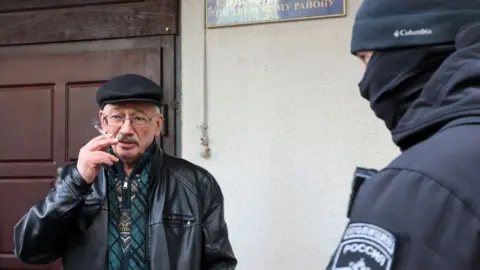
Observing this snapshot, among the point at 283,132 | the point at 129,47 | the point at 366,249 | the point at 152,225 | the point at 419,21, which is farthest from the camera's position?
the point at 129,47

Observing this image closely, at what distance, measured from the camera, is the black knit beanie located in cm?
82

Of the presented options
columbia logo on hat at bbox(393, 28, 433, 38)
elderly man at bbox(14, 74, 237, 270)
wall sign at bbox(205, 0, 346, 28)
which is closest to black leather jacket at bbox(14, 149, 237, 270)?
elderly man at bbox(14, 74, 237, 270)

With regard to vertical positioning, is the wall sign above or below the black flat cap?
above

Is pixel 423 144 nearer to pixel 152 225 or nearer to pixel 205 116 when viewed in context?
pixel 152 225

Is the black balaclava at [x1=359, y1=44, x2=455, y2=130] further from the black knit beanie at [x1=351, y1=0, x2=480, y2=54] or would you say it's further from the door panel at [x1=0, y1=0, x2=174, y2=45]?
the door panel at [x1=0, y1=0, x2=174, y2=45]

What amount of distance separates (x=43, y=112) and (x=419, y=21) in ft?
8.41

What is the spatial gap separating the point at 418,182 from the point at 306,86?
1958mm

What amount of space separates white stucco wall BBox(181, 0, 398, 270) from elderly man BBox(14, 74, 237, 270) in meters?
0.65

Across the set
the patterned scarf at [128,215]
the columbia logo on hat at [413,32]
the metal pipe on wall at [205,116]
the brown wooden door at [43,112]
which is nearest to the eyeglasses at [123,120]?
the patterned scarf at [128,215]

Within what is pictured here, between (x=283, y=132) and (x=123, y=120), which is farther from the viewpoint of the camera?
(x=283, y=132)

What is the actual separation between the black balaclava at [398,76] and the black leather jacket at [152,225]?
1.13 meters

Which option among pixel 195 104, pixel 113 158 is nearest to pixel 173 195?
pixel 113 158

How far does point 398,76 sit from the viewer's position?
856 millimetres

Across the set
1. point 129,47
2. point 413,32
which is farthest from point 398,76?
point 129,47
